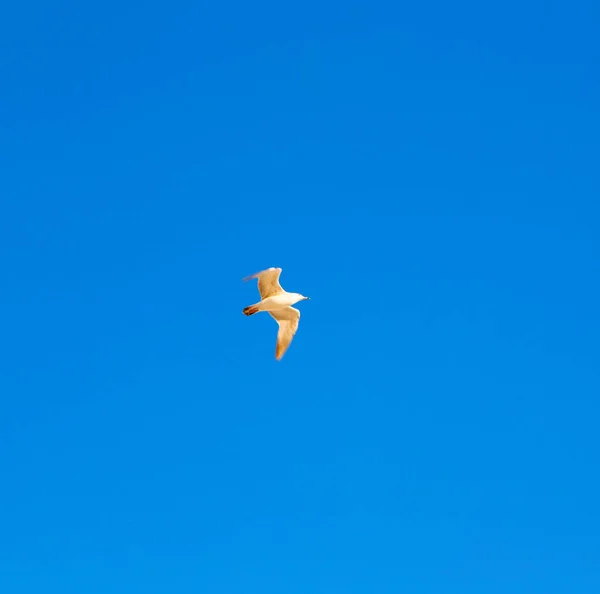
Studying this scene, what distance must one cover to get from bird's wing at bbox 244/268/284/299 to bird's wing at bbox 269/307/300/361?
2.31 m

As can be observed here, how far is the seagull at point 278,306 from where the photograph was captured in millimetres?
51688

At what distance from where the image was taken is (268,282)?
52.0m

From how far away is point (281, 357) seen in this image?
180 ft

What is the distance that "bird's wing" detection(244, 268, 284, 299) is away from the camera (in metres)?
51.4

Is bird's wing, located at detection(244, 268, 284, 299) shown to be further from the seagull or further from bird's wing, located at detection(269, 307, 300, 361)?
bird's wing, located at detection(269, 307, 300, 361)

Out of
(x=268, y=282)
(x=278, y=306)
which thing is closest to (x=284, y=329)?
(x=278, y=306)

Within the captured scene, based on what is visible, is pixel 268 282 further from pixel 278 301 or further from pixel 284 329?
pixel 284 329

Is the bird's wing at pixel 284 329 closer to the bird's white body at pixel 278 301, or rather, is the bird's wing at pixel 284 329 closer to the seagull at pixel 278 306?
the seagull at pixel 278 306

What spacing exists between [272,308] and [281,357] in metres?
3.19

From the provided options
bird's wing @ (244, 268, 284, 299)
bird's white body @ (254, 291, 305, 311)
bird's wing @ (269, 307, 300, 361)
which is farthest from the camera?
bird's wing @ (269, 307, 300, 361)

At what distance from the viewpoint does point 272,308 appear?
53.1 m

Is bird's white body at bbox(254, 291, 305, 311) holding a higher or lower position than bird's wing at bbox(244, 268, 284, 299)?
lower

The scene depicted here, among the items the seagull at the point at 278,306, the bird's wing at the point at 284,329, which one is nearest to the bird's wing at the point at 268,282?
the seagull at the point at 278,306

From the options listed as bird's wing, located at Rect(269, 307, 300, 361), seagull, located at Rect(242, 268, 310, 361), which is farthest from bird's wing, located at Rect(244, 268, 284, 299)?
bird's wing, located at Rect(269, 307, 300, 361)
